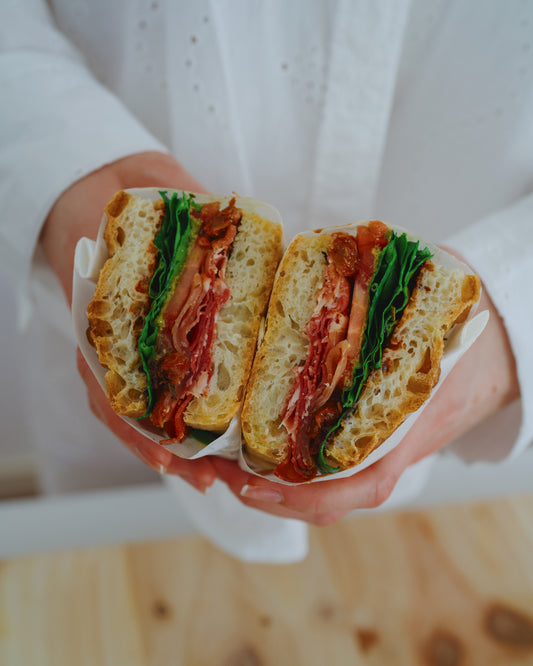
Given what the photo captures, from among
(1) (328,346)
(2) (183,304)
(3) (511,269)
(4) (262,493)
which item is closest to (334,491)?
(4) (262,493)

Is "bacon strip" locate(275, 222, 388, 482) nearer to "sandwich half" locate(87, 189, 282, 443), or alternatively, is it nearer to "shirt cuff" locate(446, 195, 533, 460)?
"sandwich half" locate(87, 189, 282, 443)

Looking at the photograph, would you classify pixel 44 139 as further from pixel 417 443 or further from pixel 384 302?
pixel 417 443

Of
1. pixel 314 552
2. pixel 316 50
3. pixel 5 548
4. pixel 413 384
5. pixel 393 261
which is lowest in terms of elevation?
pixel 5 548

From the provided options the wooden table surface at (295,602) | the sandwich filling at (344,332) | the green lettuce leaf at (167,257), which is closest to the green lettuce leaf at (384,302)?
the sandwich filling at (344,332)

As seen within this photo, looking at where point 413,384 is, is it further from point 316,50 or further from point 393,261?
point 316,50

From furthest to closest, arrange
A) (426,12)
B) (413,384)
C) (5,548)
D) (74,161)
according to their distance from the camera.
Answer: (5,548)
(426,12)
(74,161)
(413,384)

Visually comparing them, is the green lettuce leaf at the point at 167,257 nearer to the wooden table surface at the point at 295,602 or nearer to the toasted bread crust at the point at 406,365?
the toasted bread crust at the point at 406,365

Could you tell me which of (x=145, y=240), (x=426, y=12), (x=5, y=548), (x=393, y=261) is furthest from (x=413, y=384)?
(x=5, y=548)

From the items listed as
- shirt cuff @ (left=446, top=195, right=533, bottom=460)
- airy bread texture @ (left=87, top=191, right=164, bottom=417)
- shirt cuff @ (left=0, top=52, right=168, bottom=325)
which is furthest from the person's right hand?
shirt cuff @ (left=446, top=195, right=533, bottom=460)
